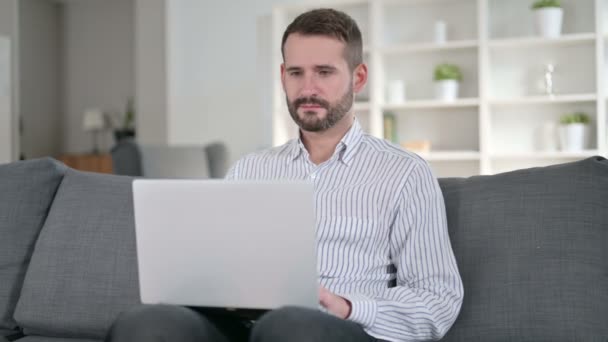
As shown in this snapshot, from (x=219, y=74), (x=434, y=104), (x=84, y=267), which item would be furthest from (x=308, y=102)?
(x=219, y=74)

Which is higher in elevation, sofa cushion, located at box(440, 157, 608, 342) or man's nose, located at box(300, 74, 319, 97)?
man's nose, located at box(300, 74, 319, 97)

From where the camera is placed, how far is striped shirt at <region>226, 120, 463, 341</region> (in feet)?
4.56

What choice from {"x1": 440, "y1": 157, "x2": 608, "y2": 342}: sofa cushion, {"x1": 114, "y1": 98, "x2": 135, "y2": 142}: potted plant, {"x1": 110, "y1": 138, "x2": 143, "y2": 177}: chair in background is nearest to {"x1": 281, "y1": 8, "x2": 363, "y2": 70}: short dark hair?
{"x1": 440, "y1": 157, "x2": 608, "y2": 342}: sofa cushion

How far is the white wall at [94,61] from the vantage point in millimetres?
7684

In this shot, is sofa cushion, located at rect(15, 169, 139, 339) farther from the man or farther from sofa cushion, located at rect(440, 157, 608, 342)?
sofa cushion, located at rect(440, 157, 608, 342)

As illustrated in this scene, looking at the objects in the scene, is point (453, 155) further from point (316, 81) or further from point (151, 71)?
point (316, 81)

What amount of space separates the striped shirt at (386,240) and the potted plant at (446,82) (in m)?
3.07

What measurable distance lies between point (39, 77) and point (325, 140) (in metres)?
6.66

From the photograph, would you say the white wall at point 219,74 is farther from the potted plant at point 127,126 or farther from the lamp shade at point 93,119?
the lamp shade at point 93,119

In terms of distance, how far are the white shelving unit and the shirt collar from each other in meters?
3.01

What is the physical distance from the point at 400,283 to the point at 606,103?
337 centimetres

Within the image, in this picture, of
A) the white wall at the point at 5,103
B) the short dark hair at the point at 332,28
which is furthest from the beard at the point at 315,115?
the white wall at the point at 5,103

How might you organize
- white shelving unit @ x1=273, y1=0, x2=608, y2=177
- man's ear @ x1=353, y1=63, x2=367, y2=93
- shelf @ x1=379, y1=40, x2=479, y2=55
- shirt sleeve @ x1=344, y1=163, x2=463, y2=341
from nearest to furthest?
shirt sleeve @ x1=344, y1=163, x2=463, y2=341 → man's ear @ x1=353, y1=63, x2=367, y2=93 → white shelving unit @ x1=273, y1=0, x2=608, y2=177 → shelf @ x1=379, y1=40, x2=479, y2=55

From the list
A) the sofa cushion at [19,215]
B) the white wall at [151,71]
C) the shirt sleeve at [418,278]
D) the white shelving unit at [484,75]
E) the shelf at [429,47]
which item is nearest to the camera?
the shirt sleeve at [418,278]
